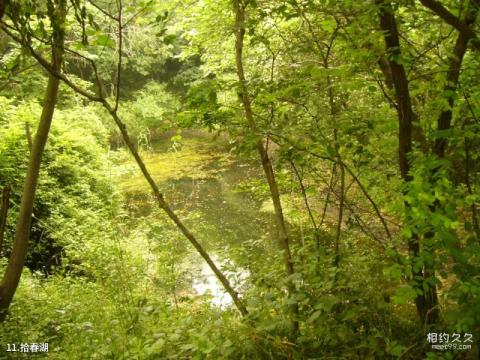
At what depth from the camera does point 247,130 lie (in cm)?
242

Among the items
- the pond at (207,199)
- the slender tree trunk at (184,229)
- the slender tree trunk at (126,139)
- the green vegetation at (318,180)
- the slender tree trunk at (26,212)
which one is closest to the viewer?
the green vegetation at (318,180)

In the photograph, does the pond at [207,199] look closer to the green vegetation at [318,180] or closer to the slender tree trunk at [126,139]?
the green vegetation at [318,180]

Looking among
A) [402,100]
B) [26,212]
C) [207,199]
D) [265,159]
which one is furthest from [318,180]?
[207,199]

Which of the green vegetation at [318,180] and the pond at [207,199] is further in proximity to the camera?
the pond at [207,199]

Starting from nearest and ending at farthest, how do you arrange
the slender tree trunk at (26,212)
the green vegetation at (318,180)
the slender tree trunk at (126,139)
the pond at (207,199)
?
the green vegetation at (318,180) → the slender tree trunk at (126,139) → the slender tree trunk at (26,212) → the pond at (207,199)

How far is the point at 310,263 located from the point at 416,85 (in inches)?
51.9

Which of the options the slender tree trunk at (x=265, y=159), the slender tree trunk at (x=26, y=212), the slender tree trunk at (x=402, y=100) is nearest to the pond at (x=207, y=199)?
the slender tree trunk at (x=26, y=212)

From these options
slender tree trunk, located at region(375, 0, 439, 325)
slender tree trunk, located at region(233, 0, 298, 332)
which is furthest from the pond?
slender tree trunk, located at region(375, 0, 439, 325)

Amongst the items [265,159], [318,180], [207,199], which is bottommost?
[318,180]

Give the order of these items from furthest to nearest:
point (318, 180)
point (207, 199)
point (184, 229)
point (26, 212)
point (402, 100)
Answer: point (207, 199) < point (26, 212) < point (318, 180) < point (184, 229) < point (402, 100)

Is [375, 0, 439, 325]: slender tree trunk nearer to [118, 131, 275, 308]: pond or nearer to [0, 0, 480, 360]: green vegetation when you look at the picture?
[0, 0, 480, 360]: green vegetation

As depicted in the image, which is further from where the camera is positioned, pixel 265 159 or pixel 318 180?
pixel 318 180

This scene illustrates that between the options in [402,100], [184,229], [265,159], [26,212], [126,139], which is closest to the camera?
[402,100]

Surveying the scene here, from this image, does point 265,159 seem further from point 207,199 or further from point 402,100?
point 207,199
